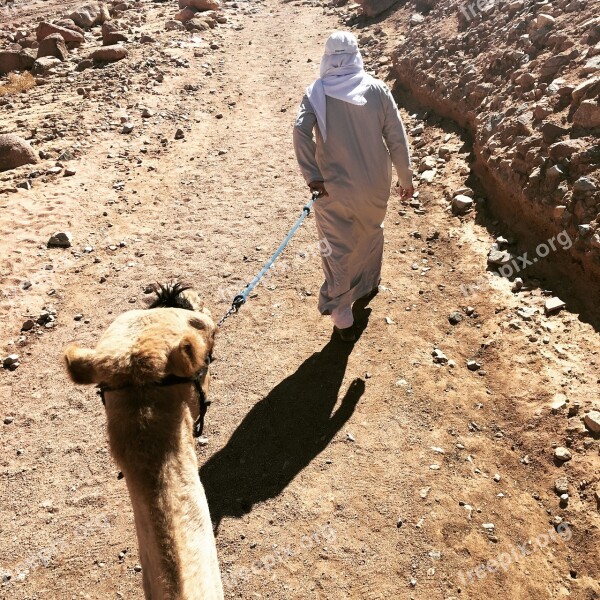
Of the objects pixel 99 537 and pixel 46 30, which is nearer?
pixel 99 537

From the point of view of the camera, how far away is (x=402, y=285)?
16.9 ft

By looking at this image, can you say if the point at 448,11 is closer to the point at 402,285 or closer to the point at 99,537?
the point at 402,285

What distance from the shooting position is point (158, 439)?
1.66 meters

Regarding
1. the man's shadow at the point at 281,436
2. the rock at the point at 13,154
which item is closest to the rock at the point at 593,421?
the man's shadow at the point at 281,436

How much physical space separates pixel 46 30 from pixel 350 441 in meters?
14.8

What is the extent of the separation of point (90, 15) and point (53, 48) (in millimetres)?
3640

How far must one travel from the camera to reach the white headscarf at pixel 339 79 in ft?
12.1

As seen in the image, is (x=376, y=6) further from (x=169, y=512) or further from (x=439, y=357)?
(x=169, y=512)

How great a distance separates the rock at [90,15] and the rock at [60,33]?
4.95ft

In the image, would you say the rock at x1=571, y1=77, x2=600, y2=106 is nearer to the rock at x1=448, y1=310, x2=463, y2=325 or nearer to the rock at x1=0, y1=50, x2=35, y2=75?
the rock at x1=448, y1=310, x2=463, y2=325

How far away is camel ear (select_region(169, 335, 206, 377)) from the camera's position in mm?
1673

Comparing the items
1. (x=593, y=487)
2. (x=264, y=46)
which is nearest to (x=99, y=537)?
(x=593, y=487)

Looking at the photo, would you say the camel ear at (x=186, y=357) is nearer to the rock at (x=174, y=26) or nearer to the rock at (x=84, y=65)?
the rock at (x=84, y=65)

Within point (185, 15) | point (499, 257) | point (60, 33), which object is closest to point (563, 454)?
point (499, 257)
